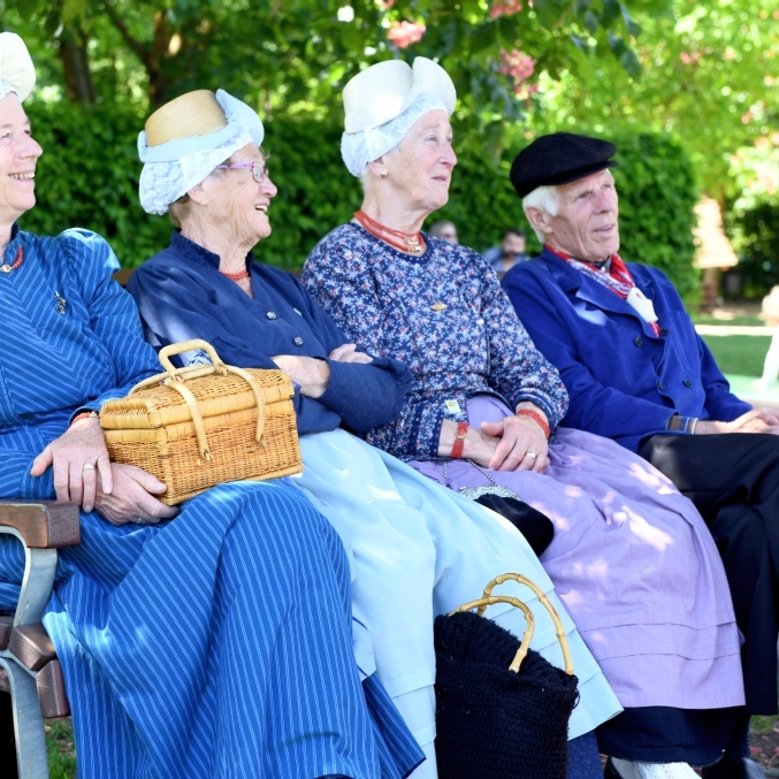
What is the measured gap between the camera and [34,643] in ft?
9.04

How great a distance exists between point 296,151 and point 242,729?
10.4m

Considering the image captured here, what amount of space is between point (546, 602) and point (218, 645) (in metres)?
0.78

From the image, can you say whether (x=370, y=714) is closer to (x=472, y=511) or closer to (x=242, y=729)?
(x=242, y=729)

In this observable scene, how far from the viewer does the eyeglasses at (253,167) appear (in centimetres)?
365

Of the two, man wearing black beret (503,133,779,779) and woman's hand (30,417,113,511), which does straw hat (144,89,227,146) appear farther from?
man wearing black beret (503,133,779,779)

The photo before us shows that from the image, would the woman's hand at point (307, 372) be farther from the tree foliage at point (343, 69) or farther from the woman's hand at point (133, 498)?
the tree foliage at point (343, 69)

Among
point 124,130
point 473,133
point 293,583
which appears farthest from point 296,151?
point 293,583

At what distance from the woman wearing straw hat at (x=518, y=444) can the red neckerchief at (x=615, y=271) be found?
460mm

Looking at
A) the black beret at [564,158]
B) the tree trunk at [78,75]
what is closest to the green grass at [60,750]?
the black beret at [564,158]

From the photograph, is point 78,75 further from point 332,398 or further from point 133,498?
point 133,498

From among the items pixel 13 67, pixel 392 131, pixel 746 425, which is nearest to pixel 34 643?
pixel 13 67

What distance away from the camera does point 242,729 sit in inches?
102

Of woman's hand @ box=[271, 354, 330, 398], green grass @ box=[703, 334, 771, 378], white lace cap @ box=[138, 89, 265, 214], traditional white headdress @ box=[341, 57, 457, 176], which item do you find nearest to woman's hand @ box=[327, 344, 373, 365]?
woman's hand @ box=[271, 354, 330, 398]

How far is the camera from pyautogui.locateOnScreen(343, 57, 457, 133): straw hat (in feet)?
13.3
